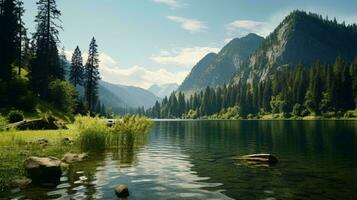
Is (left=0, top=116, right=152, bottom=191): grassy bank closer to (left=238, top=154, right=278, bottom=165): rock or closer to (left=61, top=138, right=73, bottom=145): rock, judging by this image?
(left=61, top=138, right=73, bottom=145): rock

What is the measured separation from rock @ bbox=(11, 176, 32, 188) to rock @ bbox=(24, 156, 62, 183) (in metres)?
0.76

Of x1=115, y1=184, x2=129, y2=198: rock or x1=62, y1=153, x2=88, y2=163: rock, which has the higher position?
x1=62, y1=153, x2=88, y2=163: rock

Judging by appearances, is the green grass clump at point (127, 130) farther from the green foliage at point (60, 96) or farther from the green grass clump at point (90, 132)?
the green foliage at point (60, 96)

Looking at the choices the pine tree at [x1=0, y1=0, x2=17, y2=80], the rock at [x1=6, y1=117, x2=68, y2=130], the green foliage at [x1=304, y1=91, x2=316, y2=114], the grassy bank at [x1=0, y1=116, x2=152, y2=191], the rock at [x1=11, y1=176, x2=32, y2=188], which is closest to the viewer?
the rock at [x1=11, y1=176, x2=32, y2=188]

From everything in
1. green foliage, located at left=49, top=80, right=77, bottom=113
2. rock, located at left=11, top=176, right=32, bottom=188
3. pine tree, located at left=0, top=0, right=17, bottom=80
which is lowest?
rock, located at left=11, top=176, right=32, bottom=188

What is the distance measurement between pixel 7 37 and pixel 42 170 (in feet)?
187

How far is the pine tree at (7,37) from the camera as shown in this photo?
223 ft

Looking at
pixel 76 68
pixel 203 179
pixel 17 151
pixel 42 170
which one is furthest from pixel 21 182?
pixel 76 68

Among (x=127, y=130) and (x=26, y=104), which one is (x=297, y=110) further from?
(x=127, y=130)

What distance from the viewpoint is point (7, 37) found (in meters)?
70.2

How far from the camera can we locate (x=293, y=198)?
57.5 feet

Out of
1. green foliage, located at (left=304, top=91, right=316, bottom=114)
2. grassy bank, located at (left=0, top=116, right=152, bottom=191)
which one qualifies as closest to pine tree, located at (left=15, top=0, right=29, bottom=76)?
grassy bank, located at (left=0, top=116, right=152, bottom=191)

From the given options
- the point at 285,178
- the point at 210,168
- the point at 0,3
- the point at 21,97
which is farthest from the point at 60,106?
the point at 285,178

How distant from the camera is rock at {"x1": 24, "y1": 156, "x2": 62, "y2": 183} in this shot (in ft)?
68.5
